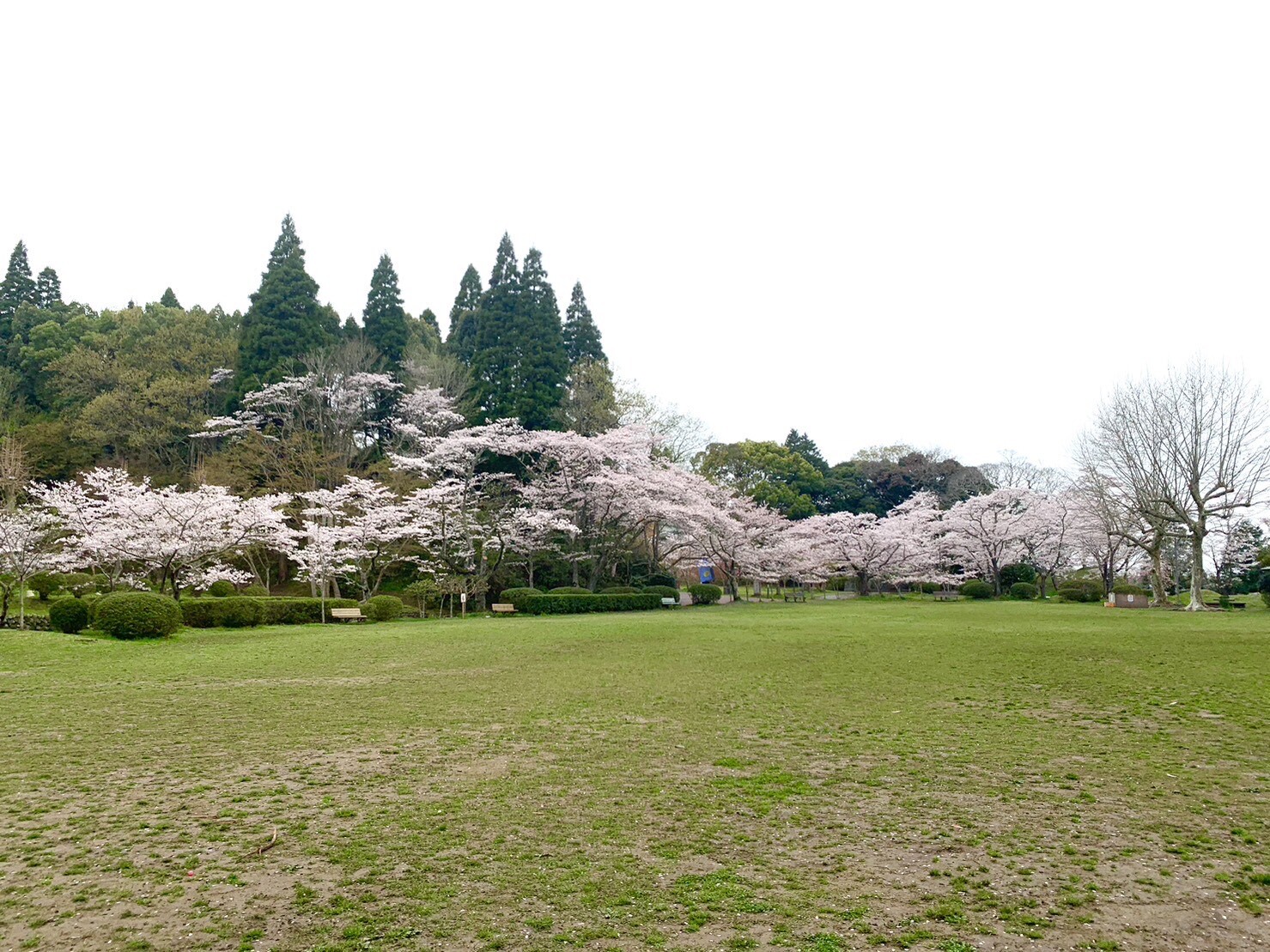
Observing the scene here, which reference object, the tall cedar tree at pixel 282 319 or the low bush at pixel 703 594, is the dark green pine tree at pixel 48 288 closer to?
the tall cedar tree at pixel 282 319

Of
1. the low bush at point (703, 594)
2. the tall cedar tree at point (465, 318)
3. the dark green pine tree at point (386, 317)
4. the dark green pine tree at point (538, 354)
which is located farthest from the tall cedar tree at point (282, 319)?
the low bush at point (703, 594)

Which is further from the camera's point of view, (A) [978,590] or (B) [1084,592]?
(A) [978,590]

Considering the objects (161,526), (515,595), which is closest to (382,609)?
(515,595)

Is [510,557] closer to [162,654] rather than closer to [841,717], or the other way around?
[162,654]

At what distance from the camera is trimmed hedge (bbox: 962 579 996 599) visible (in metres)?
37.5

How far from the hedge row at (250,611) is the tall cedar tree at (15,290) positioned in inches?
1304

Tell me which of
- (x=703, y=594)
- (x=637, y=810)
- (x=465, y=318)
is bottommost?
(x=703, y=594)

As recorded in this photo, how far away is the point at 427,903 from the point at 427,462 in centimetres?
2560

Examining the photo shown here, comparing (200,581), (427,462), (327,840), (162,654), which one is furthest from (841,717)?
(427,462)

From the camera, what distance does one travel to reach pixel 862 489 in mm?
50594

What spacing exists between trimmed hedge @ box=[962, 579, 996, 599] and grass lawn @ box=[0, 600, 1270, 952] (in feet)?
92.3

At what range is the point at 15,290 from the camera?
44.2 metres

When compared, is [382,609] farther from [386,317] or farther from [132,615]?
[386,317]

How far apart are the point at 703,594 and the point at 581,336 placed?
1514 cm
